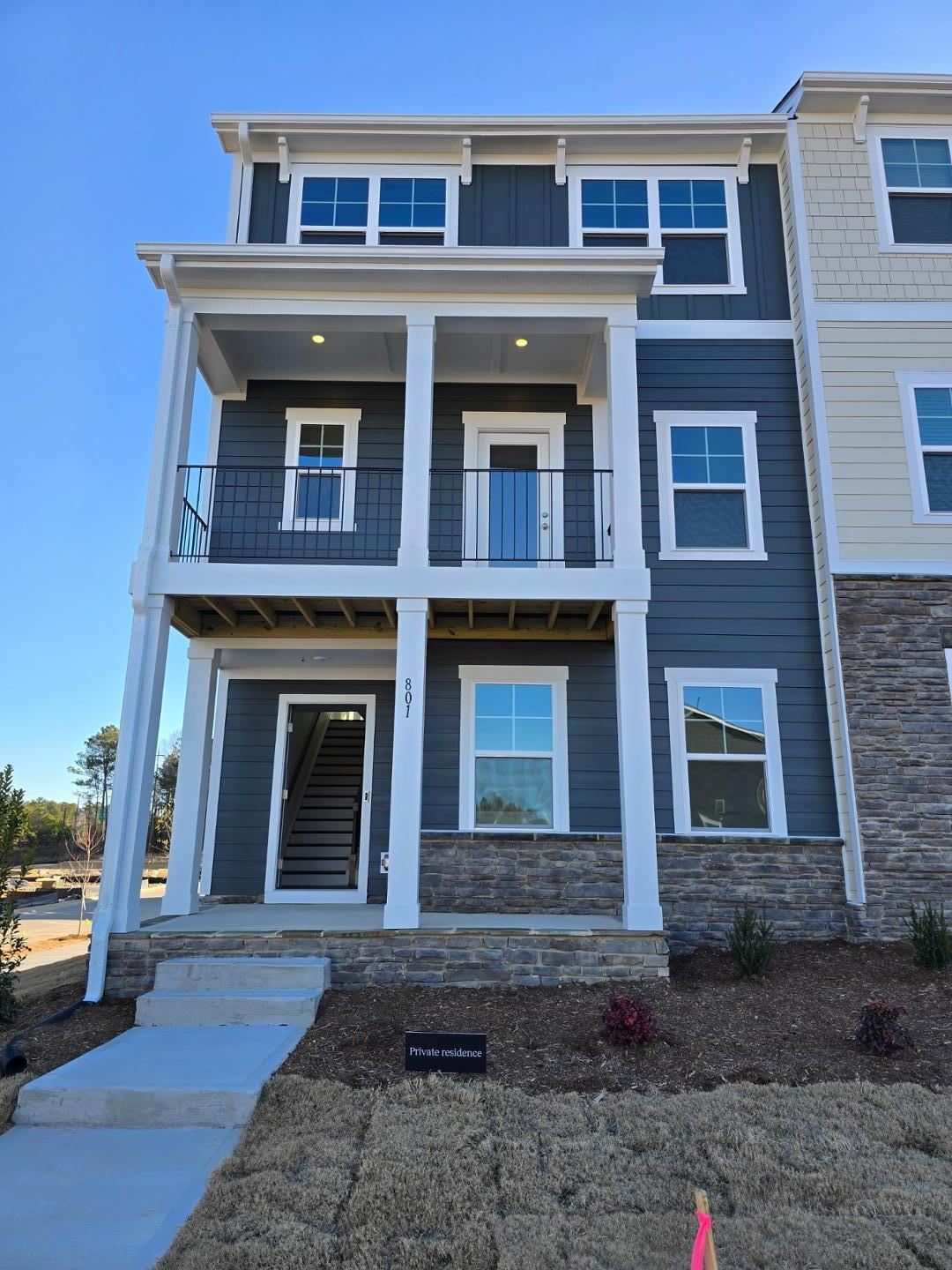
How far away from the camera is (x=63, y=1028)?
539 cm

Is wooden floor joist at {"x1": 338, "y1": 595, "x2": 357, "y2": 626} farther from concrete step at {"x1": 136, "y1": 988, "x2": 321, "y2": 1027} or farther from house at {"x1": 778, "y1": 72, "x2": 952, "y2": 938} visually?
house at {"x1": 778, "y1": 72, "x2": 952, "y2": 938}

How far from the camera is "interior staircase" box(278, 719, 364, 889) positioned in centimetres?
878

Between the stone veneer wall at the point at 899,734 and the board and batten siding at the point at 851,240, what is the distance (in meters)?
3.29

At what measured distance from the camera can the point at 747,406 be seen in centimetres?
855

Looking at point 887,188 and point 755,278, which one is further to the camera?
point 755,278

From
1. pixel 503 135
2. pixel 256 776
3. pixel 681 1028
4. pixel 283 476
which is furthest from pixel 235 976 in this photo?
pixel 503 135

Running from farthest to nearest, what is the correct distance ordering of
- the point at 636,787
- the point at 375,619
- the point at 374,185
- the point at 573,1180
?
1. the point at 374,185
2. the point at 375,619
3. the point at 636,787
4. the point at 573,1180

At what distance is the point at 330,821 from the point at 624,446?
232 inches

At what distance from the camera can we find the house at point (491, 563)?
6762 millimetres

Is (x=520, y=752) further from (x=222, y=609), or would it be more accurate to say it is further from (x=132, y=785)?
(x=132, y=785)

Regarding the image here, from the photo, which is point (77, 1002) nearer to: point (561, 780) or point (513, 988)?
point (513, 988)

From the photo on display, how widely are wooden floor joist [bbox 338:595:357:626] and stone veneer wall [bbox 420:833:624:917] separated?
7.54 ft

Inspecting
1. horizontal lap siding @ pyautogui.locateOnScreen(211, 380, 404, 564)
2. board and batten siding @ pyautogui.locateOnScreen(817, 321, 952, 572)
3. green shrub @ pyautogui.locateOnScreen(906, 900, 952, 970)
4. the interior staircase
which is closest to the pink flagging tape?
green shrub @ pyautogui.locateOnScreen(906, 900, 952, 970)

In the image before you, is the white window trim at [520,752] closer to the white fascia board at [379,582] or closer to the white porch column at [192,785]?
the white fascia board at [379,582]
